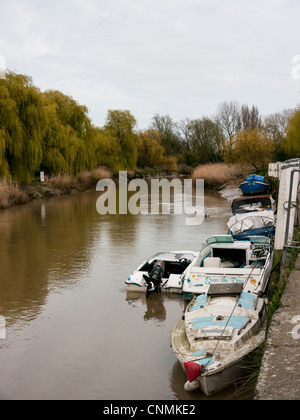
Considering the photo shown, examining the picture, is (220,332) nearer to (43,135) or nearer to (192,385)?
(192,385)

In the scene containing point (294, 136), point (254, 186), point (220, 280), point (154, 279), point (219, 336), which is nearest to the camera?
point (219, 336)

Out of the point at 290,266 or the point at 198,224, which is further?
the point at 198,224

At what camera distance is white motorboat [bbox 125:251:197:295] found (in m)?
9.60

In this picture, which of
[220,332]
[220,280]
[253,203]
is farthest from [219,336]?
[253,203]

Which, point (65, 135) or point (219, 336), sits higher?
point (65, 135)

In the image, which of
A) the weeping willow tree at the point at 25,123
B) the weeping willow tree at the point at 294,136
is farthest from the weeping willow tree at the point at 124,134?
the weeping willow tree at the point at 25,123

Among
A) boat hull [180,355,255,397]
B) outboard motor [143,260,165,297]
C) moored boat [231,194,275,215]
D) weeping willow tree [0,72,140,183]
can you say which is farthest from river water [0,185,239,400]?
weeping willow tree [0,72,140,183]

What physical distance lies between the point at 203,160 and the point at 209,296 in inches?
2145

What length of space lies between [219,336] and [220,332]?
9cm

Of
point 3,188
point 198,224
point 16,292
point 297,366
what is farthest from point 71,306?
point 3,188

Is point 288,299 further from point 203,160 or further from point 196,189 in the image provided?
point 203,160

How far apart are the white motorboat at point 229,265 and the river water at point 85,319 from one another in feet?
2.59

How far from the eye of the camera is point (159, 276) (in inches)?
386

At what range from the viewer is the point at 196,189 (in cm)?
3881
